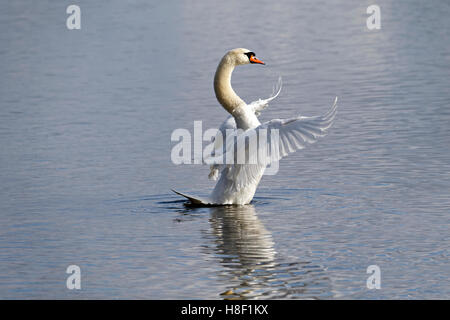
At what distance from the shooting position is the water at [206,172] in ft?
26.9

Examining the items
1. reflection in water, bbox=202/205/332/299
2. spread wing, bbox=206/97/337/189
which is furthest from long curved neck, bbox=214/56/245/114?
reflection in water, bbox=202/205/332/299

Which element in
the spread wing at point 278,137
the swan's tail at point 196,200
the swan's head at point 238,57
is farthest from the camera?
the swan's head at point 238,57

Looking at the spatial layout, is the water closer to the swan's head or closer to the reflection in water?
the reflection in water

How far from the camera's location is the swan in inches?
384

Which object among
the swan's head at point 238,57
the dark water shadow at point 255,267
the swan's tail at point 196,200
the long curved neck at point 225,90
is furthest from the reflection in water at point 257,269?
the swan's head at point 238,57

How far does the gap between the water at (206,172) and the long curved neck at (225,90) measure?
3.86 ft

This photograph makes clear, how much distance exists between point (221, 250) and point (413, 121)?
6550 millimetres

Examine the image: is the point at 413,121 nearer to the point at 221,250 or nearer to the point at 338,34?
the point at 221,250

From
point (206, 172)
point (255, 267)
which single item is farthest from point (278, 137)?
point (206, 172)

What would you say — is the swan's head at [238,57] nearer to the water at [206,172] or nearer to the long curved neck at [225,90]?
the long curved neck at [225,90]

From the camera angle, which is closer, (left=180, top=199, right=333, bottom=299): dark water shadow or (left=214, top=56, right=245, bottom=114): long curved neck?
(left=180, top=199, right=333, bottom=299): dark water shadow

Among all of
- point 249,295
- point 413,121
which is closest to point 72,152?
point 413,121

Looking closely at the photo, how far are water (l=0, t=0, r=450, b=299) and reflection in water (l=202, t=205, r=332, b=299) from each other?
0.02 m

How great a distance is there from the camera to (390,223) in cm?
953
